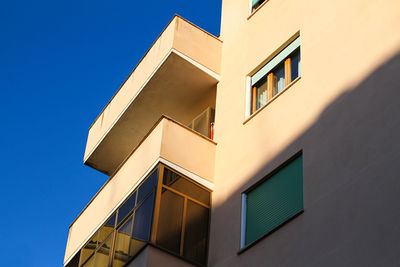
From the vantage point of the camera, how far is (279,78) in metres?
15.6

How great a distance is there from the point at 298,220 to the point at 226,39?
763 centimetres

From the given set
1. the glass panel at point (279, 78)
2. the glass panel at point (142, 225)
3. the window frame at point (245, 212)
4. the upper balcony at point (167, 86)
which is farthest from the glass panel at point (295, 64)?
the glass panel at point (142, 225)

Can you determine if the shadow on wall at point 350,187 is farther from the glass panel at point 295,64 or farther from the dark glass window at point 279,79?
the dark glass window at point 279,79

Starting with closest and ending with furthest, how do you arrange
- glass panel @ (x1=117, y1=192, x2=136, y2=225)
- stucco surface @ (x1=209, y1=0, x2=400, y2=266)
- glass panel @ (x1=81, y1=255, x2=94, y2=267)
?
stucco surface @ (x1=209, y1=0, x2=400, y2=266), glass panel @ (x1=117, y1=192, x2=136, y2=225), glass panel @ (x1=81, y1=255, x2=94, y2=267)

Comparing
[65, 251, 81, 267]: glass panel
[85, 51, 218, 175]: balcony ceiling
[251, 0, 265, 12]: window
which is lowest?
[65, 251, 81, 267]: glass panel

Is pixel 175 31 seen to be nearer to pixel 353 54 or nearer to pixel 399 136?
pixel 353 54

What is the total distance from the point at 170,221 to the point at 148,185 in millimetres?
→ 1125

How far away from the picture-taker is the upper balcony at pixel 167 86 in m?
17.9


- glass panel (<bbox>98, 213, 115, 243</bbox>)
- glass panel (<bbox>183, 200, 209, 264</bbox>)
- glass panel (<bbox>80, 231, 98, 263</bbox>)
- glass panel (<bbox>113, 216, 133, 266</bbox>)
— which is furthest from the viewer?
glass panel (<bbox>80, 231, 98, 263</bbox>)

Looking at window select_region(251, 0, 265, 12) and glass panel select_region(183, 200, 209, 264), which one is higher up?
window select_region(251, 0, 265, 12)

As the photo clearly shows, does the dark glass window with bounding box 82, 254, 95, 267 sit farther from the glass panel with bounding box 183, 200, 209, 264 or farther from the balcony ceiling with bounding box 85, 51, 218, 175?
the balcony ceiling with bounding box 85, 51, 218, 175

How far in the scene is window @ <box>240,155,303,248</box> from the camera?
12775mm

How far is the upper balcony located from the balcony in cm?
251

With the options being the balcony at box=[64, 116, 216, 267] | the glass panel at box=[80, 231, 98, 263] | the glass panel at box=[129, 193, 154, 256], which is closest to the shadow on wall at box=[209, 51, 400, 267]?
the balcony at box=[64, 116, 216, 267]
